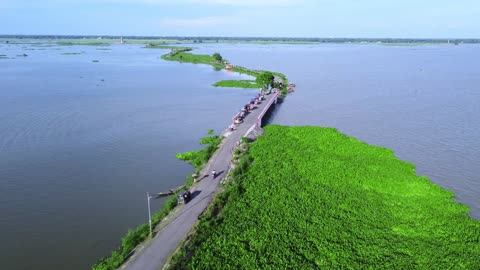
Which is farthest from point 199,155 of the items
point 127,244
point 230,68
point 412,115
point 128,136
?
point 230,68

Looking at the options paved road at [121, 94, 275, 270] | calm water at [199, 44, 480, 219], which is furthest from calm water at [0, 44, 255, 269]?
calm water at [199, 44, 480, 219]

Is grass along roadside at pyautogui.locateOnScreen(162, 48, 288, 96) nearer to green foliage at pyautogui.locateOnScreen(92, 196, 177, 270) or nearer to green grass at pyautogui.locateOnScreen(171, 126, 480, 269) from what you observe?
green grass at pyautogui.locateOnScreen(171, 126, 480, 269)

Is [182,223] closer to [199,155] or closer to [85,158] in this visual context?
[199,155]

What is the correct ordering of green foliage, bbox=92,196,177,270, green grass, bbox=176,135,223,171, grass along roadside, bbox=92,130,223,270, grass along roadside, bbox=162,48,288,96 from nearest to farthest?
green foliage, bbox=92,196,177,270, grass along roadside, bbox=92,130,223,270, green grass, bbox=176,135,223,171, grass along roadside, bbox=162,48,288,96

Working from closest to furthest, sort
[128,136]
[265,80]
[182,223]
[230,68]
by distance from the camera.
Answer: [182,223]
[128,136]
[265,80]
[230,68]

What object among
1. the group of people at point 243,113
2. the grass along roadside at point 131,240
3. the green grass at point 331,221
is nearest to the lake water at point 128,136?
the grass along roadside at point 131,240

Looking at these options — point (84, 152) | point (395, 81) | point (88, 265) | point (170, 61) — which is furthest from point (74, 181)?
point (170, 61)

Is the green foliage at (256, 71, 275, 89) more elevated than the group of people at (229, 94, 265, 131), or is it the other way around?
the green foliage at (256, 71, 275, 89)
